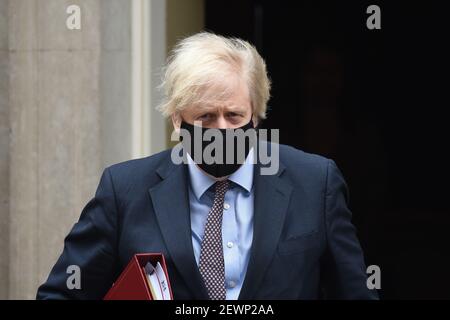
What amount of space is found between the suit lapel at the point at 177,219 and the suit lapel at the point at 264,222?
157mm

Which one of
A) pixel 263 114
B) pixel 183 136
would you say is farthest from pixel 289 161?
pixel 183 136

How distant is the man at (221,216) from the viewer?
9.73 feet

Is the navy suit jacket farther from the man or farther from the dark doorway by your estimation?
the dark doorway

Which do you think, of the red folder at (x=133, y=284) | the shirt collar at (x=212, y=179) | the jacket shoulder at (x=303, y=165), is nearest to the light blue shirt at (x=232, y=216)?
the shirt collar at (x=212, y=179)

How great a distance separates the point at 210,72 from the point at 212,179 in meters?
0.37

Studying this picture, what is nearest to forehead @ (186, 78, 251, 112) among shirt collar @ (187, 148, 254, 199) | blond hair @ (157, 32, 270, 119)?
blond hair @ (157, 32, 270, 119)

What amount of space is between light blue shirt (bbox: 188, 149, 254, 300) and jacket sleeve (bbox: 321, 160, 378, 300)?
0.26m

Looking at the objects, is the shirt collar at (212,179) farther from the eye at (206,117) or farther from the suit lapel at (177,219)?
the eye at (206,117)

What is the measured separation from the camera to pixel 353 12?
6828 millimetres

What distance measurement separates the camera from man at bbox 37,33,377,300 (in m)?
2.97

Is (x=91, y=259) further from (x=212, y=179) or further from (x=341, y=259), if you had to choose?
(x=341, y=259)

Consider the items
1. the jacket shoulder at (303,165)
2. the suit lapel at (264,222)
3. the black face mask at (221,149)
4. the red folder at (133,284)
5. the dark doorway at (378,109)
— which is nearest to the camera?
the red folder at (133,284)

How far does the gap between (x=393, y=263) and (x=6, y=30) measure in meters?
3.28

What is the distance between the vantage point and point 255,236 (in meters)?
2.99
